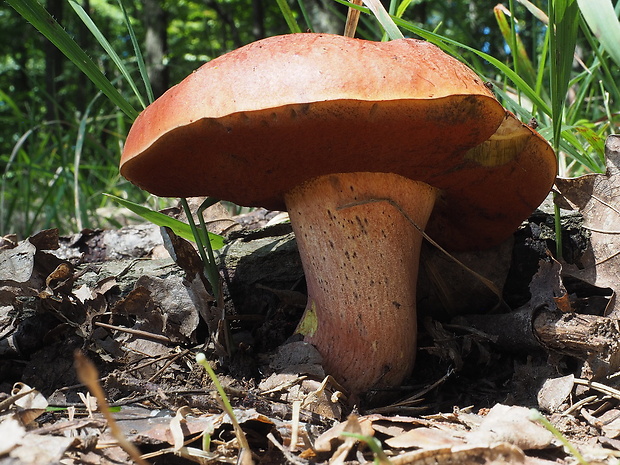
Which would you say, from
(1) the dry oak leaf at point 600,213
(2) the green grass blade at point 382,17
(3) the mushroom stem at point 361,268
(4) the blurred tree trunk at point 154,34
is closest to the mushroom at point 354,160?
(3) the mushroom stem at point 361,268

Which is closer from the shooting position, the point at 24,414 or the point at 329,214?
the point at 24,414

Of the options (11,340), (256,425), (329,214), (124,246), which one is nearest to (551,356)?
(329,214)

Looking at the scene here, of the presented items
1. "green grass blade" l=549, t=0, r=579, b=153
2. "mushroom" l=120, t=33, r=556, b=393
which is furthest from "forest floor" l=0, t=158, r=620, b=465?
"green grass blade" l=549, t=0, r=579, b=153

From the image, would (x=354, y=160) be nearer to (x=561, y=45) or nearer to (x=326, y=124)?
(x=326, y=124)

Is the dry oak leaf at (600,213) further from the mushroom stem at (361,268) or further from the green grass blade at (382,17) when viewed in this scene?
the green grass blade at (382,17)

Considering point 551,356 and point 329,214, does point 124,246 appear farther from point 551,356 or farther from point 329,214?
point 551,356

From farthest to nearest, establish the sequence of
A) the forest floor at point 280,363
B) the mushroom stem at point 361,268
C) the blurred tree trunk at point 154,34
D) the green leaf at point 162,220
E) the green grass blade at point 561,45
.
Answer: the blurred tree trunk at point 154,34 → the green leaf at point 162,220 → the mushroom stem at point 361,268 → the green grass blade at point 561,45 → the forest floor at point 280,363

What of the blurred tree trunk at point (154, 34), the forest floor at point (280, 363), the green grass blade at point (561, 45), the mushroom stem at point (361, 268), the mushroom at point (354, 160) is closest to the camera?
the forest floor at point (280, 363)
